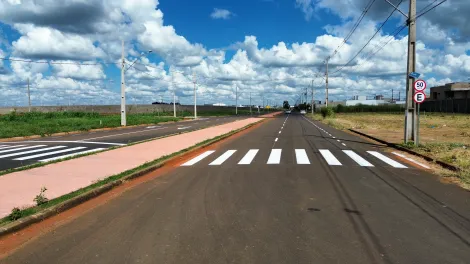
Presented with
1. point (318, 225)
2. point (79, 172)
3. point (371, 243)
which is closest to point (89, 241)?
point (318, 225)

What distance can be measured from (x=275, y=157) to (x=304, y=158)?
108 cm

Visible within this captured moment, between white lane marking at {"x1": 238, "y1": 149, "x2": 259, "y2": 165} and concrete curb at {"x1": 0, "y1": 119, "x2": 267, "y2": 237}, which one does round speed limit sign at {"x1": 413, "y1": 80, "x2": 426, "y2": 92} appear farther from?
concrete curb at {"x1": 0, "y1": 119, "x2": 267, "y2": 237}

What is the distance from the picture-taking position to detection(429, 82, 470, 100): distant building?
84.3 metres

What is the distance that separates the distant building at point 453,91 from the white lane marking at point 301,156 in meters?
80.2

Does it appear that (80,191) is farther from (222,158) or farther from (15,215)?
(222,158)

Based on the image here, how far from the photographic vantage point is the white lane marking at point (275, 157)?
1316 cm

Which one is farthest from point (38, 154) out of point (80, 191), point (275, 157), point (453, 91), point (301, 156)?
point (453, 91)

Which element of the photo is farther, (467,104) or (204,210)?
(467,104)

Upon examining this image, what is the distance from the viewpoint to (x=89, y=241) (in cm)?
525

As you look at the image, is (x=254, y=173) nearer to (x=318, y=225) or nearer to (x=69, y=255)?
(x=318, y=225)

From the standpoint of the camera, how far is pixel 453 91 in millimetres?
87875

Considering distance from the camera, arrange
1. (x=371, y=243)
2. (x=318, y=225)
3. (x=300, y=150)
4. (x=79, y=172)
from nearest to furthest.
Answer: (x=371, y=243) → (x=318, y=225) → (x=79, y=172) → (x=300, y=150)

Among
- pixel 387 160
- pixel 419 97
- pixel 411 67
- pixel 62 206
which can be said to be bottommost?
pixel 387 160

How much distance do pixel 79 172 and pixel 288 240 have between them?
278 inches
